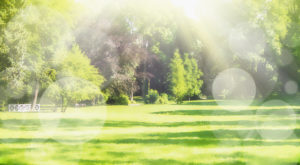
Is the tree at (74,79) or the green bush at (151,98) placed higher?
the tree at (74,79)

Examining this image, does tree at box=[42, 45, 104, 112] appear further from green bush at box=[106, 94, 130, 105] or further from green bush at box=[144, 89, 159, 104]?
green bush at box=[144, 89, 159, 104]

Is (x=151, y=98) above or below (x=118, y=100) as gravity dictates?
above

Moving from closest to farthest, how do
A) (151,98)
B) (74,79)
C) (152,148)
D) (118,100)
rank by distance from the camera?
(152,148) → (74,79) → (118,100) → (151,98)

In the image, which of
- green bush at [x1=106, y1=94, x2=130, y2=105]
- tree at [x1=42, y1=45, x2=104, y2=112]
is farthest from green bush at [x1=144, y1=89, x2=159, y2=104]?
tree at [x1=42, y1=45, x2=104, y2=112]

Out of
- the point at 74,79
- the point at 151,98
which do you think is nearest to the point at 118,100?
the point at 151,98

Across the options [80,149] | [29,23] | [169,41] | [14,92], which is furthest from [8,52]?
[169,41]

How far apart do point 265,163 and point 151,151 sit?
2998 millimetres

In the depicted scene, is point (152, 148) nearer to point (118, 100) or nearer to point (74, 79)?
point (74, 79)

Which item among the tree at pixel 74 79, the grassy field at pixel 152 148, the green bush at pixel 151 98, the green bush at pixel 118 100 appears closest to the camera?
the grassy field at pixel 152 148

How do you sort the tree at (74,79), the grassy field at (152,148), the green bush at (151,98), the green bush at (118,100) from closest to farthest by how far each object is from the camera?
the grassy field at (152,148) → the tree at (74,79) → the green bush at (118,100) → the green bush at (151,98)

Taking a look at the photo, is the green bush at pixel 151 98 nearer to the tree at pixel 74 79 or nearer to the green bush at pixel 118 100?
the green bush at pixel 118 100

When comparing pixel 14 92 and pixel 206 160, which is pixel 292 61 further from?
pixel 206 160

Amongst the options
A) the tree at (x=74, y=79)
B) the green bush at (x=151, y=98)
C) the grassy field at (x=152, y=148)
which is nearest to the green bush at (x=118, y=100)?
the green bush at (x=151, y=98)

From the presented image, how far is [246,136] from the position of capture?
10.5 metres
